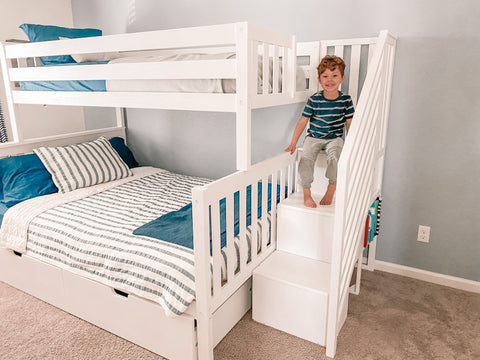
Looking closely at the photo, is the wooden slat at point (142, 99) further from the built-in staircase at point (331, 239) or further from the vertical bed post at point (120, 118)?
the vertical bed post at point (120, 118)

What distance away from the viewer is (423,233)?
2363 millimetres

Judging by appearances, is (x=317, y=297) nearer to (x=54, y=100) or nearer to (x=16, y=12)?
(x=54, y=100)

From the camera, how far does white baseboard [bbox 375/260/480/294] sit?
2279 mm

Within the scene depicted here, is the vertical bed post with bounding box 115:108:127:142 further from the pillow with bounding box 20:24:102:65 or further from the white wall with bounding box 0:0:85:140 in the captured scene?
the pillow with bounding box 20:24:102:65

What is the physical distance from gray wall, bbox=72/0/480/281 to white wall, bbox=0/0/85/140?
1.45 meters

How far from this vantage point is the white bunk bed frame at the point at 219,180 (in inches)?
→ 62.2

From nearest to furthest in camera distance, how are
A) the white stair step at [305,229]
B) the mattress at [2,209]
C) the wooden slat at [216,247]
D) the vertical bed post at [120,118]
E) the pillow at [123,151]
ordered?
the wooden slat at [216,247] → the white stair step at [305,229] → the mattress at [2,209] → the pillow at [123,151] → the vertical bed post at [120,118]

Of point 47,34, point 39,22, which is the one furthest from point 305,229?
point 39,22

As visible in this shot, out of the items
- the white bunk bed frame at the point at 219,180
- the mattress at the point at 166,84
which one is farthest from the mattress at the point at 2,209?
the mattress at the point at 166,84

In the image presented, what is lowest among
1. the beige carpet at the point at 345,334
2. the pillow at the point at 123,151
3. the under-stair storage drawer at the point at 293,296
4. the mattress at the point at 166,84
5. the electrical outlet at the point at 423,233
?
the beige carpet at the point at 345,334

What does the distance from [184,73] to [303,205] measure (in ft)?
3.19

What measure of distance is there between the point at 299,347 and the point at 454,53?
5.80 feet

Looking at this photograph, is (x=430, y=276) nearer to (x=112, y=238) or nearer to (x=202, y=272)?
(x=202, y=272)

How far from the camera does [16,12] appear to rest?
9.96 feet
